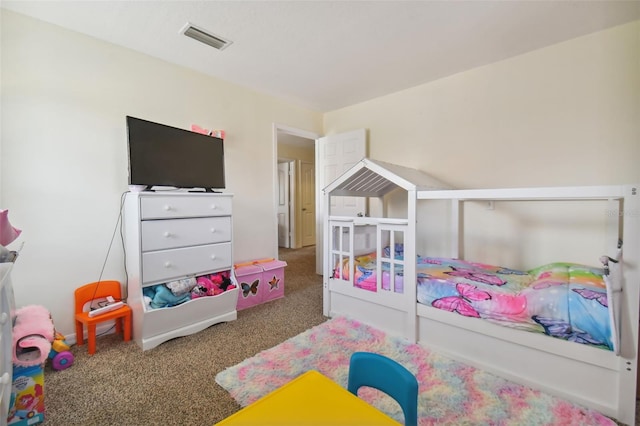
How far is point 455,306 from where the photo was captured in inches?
77.8

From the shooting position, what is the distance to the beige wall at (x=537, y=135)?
2238mm

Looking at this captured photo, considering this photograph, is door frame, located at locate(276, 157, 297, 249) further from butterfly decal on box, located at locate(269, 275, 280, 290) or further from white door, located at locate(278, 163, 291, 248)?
butterfly decal on box, located at locate(269, 275, 280, 290)

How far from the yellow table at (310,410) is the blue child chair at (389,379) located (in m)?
0.16

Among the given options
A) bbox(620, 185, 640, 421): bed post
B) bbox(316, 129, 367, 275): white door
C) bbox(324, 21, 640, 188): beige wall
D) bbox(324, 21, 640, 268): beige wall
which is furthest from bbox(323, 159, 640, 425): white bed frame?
bbox(316, 129, 367, 275): white door

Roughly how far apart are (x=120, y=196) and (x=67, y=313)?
102 centimetres

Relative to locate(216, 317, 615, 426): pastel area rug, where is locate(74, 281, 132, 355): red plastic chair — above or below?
above

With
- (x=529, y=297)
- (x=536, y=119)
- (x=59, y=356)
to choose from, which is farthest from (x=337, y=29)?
(x=59, y=356)

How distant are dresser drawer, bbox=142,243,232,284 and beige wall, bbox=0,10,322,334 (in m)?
0.55

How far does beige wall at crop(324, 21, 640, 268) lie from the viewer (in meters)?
2.24

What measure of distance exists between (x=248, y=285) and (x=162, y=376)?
1.27 m

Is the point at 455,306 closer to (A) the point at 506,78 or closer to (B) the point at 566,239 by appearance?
(B) the point at 566,239

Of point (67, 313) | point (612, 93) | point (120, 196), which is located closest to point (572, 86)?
point (612, 93)

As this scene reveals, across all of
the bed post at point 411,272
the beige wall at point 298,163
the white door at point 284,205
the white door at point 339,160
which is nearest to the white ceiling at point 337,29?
the white door at point 339,160

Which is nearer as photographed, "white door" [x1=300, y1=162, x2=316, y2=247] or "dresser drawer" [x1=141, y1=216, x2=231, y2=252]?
"dresser drawer" [x1=141, y1=216, x2=231, y2=252]
